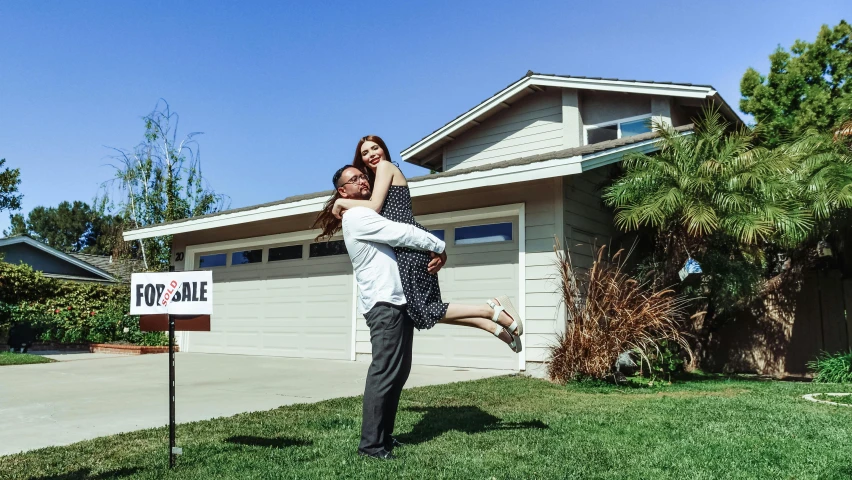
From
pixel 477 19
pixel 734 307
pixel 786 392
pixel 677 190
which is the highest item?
pixel 477 19

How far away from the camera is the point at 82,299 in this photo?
15.5 meters

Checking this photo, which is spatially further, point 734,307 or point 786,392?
point 734,307

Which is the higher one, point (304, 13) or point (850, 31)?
point (850, 31)

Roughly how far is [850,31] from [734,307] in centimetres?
1839

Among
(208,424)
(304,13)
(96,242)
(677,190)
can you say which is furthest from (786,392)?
(96,242)

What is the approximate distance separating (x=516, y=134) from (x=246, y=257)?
19.3 feet

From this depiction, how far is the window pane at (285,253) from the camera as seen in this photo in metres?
11.1

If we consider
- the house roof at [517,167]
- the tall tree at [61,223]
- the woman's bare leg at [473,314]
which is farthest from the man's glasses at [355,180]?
the tall tree at [61,223]

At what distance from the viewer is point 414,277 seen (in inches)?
143

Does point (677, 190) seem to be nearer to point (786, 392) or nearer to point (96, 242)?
point (786, 392)

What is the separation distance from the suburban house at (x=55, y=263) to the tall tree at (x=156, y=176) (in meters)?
2.73

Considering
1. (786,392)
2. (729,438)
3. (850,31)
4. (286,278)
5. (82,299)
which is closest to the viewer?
(729,438)

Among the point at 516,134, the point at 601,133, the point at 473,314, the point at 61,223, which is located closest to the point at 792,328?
the point at 601,133

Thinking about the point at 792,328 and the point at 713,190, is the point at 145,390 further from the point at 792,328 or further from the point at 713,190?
the point at 792,328
